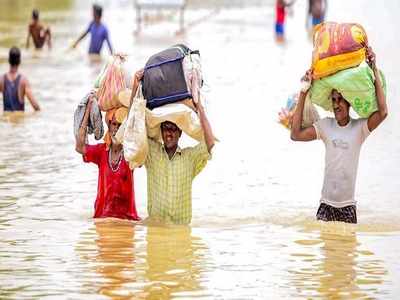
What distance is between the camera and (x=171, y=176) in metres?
8.75

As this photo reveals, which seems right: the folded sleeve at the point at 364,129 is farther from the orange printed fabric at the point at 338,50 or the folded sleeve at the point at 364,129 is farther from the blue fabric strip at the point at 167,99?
the blue fabric strip at the point at 167,99

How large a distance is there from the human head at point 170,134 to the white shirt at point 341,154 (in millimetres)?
1003

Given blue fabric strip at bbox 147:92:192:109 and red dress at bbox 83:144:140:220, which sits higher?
blue fabric strip at bbox 147:92:192:109

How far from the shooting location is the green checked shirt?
8.76 m

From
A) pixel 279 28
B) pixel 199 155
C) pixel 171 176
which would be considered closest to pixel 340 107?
pixel 199 155

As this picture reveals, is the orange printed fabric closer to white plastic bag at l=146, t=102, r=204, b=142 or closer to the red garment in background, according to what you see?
white plastic bag at l=146, t=102, r=204, b=142

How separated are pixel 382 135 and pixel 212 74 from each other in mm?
7229

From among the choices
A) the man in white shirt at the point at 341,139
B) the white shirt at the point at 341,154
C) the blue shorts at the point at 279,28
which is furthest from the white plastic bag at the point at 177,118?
the blue shorts at the point at 279,28

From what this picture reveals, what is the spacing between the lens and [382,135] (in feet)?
50.6

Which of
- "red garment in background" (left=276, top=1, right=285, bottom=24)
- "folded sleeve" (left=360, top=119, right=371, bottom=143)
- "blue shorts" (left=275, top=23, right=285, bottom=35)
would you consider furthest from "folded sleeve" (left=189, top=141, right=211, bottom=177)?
"blue shorts" (left=275, top=23, right=285, bottom=35)

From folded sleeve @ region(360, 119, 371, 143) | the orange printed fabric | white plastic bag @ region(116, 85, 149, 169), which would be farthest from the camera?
folded sleeve @ region(360, 119, 371, 143)

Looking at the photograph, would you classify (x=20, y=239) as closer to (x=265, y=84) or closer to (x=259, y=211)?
(x=259, y=211)

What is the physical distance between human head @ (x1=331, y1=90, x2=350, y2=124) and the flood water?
0.77 m

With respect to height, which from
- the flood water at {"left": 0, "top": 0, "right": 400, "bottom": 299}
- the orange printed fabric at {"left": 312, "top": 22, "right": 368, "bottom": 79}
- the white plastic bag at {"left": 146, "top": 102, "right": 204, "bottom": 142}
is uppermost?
the orange printed fabric at {"left": 312, "top": 22, "right": 368, "bottom": 79}
